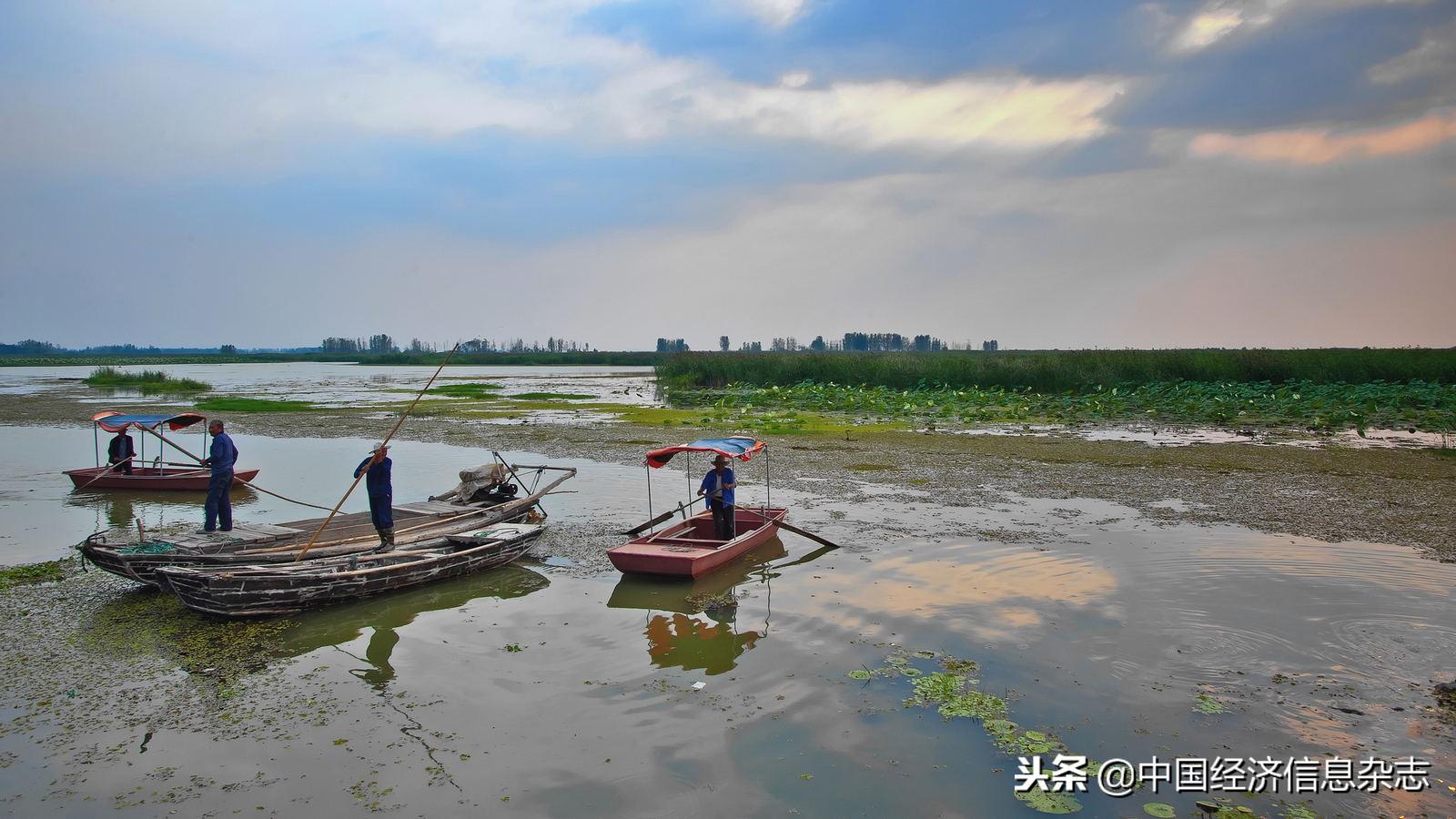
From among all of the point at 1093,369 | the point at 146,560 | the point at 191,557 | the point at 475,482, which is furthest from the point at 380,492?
the point at 1093,369

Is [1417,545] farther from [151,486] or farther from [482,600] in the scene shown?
[151,486]

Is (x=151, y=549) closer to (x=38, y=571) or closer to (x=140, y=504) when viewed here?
(x=38, y=571)

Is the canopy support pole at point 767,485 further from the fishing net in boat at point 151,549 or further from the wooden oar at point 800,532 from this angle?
the fishing net in boat at point 151,549

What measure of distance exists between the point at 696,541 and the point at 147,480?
1197 cm

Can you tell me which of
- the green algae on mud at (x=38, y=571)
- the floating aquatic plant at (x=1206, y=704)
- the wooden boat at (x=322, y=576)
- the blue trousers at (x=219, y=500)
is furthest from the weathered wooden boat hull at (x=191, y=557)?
the floating aquatic plant at (x=1206, y=704)

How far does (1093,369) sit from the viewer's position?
3656cm

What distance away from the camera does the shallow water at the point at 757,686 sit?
5402 mm

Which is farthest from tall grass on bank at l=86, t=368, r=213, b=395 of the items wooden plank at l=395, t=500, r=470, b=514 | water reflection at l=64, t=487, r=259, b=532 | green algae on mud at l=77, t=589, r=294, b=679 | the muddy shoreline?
green algae on mud at l=77, t=589, r=294, b=679

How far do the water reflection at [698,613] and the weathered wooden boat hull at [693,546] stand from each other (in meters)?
0.16

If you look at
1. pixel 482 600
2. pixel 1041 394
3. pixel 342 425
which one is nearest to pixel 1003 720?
pixel 482 600

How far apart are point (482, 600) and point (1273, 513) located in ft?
38.9

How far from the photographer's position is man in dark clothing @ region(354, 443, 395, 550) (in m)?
9.79

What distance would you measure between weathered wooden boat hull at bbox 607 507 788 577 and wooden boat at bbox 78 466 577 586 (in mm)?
2573

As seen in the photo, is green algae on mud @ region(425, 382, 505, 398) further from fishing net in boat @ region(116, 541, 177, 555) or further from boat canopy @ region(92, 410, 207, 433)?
fishing net in boat @ region(116, 541, 177, 555)
